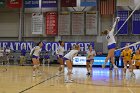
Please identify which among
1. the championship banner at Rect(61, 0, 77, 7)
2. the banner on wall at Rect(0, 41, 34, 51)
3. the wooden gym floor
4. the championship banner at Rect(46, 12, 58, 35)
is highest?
the championship banner at Rect(61, 0, 77, 7)

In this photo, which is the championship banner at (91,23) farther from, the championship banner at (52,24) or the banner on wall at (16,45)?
the banner on wall at (16,45)

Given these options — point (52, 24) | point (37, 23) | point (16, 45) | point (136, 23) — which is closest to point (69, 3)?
point (52, 24)

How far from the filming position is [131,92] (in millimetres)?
11109

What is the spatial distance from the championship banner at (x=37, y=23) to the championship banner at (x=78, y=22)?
12.3ft

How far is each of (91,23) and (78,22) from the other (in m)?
1.52

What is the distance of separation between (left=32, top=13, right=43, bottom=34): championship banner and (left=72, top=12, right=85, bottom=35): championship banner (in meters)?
3.75

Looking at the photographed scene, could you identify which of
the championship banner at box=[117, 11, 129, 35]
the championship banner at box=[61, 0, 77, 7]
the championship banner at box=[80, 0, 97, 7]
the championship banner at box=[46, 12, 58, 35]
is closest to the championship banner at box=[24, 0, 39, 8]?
the championship banner at box=[46, 12, 58, 35]

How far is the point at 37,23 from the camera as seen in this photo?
1458 inches

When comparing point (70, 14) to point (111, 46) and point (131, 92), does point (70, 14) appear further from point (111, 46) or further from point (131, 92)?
point (131, 92)

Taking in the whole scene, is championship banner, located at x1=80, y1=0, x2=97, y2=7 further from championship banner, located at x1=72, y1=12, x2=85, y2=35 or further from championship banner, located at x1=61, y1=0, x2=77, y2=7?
championship banner, located at x1=72, y1=12, x2=85, y2=35

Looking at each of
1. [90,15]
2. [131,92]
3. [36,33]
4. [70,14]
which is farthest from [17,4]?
[131,92]

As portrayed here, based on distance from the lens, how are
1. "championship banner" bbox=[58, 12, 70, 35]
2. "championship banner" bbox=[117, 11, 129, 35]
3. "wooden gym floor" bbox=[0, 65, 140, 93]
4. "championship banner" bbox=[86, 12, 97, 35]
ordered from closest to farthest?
1. "wooden gym floor" bbox=[0, 65, 140, 93]
2. "championship banner" bbox=[117, 11, 129, 35]
3. "championship banner" bbox=[86, 12, 97, 35]
4. "championship banner" bbox=[58, 12, 70, 35]

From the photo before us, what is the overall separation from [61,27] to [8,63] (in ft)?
24.0

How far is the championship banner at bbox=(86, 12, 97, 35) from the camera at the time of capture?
36.3 meters
